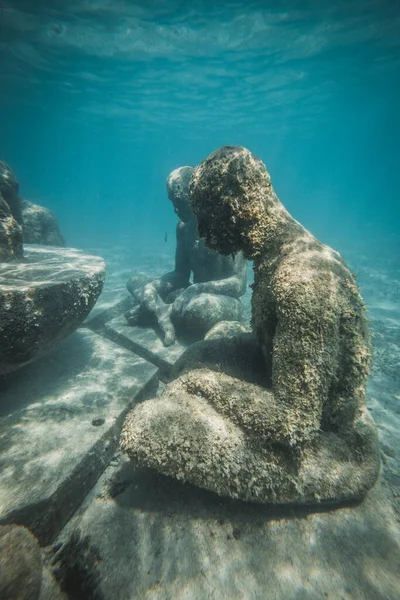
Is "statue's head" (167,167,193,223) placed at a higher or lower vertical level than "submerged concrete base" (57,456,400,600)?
higher

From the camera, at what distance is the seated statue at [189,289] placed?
5281 mm

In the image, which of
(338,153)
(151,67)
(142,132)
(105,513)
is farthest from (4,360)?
(338,153)

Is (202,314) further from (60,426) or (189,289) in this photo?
(60,426)

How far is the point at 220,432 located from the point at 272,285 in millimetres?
1222

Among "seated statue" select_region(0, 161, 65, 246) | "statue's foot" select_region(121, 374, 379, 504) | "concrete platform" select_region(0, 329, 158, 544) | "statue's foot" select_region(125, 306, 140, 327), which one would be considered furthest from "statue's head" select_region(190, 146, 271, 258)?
"seated statue" select_region(0, 161, 65, 246)

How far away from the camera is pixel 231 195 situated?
2342 millimetres

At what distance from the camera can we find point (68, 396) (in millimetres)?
3611

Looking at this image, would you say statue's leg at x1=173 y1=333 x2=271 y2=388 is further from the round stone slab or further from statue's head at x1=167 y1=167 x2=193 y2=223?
statue's head at x1=167 y1=167 x2=193 y2=223

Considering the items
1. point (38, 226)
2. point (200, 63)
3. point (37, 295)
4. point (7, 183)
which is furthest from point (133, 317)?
point (200, 63)

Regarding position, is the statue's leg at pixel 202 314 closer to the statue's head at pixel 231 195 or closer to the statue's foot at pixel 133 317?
the statue's foot at pixel 133 317

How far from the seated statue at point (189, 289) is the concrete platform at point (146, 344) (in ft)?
0.61

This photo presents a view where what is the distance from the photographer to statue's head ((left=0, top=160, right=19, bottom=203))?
591 centimetres

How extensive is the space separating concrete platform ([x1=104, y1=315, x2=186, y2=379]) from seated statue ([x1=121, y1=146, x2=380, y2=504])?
8.82ft

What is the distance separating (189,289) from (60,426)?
3612 mm
